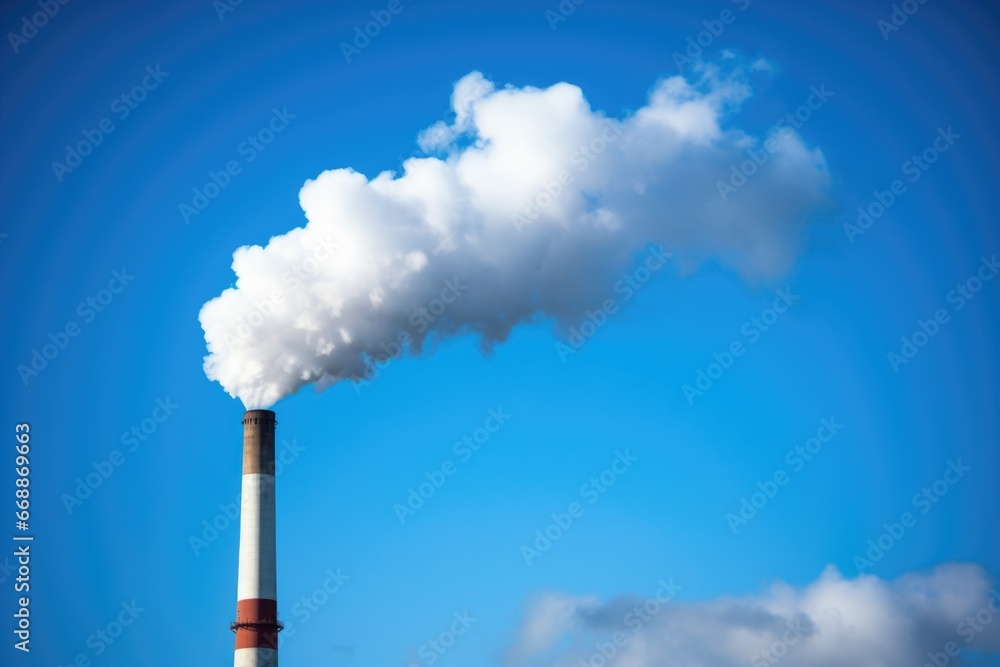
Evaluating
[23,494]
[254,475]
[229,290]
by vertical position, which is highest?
[229,290]

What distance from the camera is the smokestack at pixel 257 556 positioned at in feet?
137

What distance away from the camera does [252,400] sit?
4447cm

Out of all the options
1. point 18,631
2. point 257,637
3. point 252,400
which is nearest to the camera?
point 18,631

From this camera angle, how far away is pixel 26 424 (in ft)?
120

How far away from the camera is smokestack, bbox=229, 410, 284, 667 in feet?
Answer: 137

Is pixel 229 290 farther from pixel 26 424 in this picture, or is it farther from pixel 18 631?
pixel 18 631

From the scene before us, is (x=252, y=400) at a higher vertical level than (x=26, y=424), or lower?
higher

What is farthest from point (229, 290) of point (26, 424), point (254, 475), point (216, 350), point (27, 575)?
point (27, 575)

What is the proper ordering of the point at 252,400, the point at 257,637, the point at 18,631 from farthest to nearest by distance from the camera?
1. the point at 252,400
2. the point at 257,637
3. the point at 18,631

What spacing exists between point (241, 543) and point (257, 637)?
3.33 m

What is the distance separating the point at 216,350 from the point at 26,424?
9.03 m

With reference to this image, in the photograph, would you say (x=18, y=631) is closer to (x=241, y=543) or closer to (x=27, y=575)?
(x=27, y=575)

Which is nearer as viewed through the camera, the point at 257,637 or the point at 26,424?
the point at 26,424

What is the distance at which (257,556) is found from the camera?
4253 centimetres
